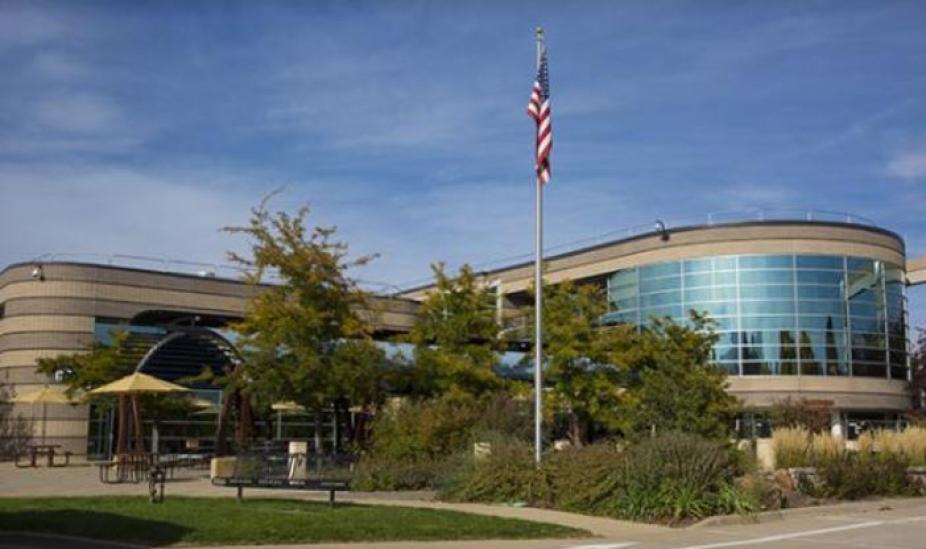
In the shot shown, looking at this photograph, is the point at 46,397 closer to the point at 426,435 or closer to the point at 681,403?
the point at 426,435

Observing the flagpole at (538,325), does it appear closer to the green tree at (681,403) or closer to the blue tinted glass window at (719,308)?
the green tree at (681,403)

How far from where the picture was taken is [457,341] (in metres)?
36.1

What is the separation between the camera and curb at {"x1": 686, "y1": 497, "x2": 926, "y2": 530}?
17453 millimetres

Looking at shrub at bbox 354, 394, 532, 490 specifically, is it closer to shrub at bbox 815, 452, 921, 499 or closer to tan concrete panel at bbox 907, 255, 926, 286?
shrub at bbox 815, 452, 921, 499

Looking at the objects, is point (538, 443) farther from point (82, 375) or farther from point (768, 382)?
point (768, 382)

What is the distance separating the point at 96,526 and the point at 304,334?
1593 cm

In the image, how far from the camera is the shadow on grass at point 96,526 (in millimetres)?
13781

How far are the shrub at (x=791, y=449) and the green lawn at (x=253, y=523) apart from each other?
9.02 metres

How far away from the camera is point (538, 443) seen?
20.8 meters

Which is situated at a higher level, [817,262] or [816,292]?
[817,262]

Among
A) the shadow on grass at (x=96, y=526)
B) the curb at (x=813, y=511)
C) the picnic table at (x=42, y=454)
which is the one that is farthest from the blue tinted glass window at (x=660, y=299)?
the shadow on grass at (x=96, y=526)

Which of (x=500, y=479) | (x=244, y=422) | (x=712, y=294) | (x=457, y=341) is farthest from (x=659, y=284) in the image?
(x=500, y=479)

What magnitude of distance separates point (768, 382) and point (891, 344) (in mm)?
8665

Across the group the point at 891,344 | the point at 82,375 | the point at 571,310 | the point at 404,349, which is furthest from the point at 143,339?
the point at 891,344
